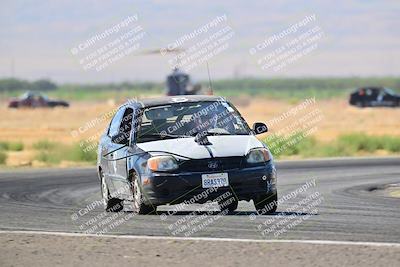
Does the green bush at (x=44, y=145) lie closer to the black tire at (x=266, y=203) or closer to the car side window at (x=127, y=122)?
the car side window at (x=127, y=122)

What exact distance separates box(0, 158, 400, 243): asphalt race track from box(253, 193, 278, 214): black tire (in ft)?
0.46

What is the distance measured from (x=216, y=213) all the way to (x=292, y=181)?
7.65 meters

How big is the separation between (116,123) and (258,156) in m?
3.00

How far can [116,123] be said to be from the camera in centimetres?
1703

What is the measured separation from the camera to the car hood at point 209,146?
578 inches

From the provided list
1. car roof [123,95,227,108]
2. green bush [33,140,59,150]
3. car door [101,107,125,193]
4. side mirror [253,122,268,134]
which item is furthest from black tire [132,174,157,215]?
green bush [33,140,59,150]

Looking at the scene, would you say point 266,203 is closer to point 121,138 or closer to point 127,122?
point 121,138

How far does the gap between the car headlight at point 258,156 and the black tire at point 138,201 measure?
1.48 m

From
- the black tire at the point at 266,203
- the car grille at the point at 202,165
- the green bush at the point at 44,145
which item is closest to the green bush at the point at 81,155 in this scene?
the green bush at the point at 44,145

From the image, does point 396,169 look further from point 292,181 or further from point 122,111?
point 122,111

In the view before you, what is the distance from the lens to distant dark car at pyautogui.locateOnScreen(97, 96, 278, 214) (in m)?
14.6

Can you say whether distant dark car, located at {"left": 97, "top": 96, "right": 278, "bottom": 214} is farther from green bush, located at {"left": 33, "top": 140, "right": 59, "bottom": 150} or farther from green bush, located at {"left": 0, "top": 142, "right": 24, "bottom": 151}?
green bush, located at {"left": 0, "top": 142, "right": 24, "bottom": 151}

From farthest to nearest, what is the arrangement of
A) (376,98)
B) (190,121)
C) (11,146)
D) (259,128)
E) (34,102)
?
(34,102) → (376,98) → (11,146) → (259,128) → (190,121)

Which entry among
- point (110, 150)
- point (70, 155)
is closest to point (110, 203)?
point (110, 150)
